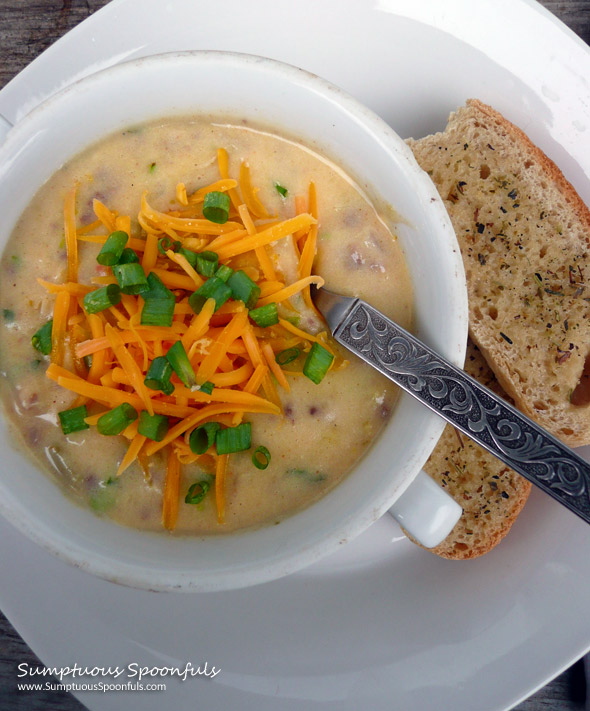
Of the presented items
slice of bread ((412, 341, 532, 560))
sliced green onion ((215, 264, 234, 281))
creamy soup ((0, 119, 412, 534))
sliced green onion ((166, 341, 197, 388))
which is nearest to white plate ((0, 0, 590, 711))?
slice of bread ((412, 341, 532, 560))

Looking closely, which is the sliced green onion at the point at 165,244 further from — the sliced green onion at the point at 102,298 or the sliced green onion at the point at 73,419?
the sliced green onion at the point at 73,419

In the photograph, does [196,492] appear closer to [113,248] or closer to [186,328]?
[186,328]

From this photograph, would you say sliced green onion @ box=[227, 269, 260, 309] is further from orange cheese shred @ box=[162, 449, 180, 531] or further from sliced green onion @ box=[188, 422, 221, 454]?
orange cheese shred @ box=[162, 449, 180, 531]

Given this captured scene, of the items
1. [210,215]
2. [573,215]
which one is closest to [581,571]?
[573,215]

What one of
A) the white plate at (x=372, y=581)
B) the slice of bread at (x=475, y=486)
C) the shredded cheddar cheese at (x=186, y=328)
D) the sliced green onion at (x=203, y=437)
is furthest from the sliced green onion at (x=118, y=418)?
the slice of bread at (x=475, y=486)

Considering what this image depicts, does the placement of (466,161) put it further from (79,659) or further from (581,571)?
(79,659)
